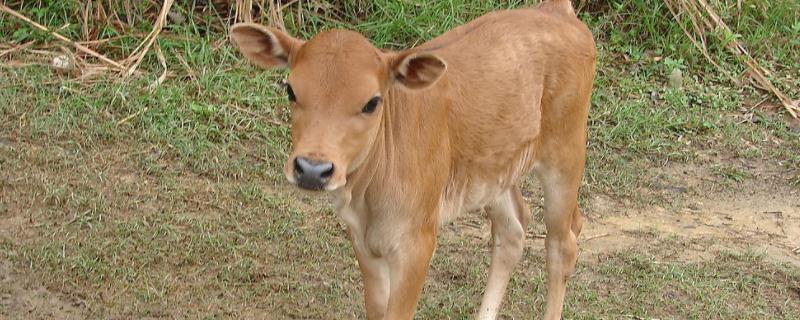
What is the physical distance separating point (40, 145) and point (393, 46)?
8.27 feet

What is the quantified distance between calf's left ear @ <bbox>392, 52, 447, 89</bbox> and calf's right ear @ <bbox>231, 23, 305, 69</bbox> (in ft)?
1.24

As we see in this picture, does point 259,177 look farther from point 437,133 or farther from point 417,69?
point 417,69

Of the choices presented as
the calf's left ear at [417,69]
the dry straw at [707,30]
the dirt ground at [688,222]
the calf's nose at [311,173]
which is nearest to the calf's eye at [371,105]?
the calf's left ear at [417,69]

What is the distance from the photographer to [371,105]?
4719mm

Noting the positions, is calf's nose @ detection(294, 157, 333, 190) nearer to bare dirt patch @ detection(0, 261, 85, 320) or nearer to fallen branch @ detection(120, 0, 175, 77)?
bare dirt patch @ detection(0, 261, 85, 320)

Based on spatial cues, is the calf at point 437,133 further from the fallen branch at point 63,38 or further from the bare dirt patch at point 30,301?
the fallen branch at point 63,38

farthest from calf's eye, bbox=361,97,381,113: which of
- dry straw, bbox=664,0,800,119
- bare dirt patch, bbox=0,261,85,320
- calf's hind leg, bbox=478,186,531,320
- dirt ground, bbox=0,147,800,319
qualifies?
dry straw, bbox=664,0,800,119

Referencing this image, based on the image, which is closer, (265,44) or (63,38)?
(265,44)

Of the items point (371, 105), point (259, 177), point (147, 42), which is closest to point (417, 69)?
point (371, 105)

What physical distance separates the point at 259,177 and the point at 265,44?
261 cm

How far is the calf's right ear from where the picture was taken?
4.91 m

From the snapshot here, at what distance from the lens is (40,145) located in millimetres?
7539

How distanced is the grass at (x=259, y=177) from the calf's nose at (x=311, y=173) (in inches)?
72.8

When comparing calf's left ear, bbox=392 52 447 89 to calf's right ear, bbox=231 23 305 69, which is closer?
calf's left ear, bbox=392 52 447 89
